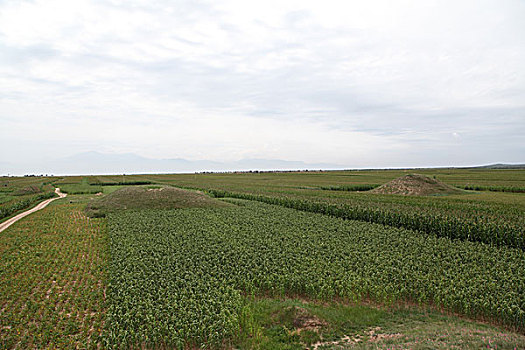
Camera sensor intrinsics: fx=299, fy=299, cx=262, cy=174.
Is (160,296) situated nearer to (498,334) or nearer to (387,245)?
(498,334)

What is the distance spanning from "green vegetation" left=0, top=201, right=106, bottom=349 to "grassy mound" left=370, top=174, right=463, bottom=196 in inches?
1576

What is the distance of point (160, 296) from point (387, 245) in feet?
42.9

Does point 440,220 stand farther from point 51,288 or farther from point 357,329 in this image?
point 51,288

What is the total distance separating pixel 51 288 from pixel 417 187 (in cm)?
4535

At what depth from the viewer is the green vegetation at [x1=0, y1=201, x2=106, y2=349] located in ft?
32.7

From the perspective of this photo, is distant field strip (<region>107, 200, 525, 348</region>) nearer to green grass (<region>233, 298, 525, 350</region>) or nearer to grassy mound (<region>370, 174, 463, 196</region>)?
green grass (<region>233, 298, 525, 350</region>)

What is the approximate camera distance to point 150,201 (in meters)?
38.0

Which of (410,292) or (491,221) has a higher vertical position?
(491,221)

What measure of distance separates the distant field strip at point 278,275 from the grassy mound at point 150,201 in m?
15.2

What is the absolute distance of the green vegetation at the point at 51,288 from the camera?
9969 mm

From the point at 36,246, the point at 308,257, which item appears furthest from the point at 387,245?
the point at 36,246

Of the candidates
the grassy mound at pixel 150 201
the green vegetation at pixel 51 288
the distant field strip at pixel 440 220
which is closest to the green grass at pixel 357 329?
the green vegetation at pixel 51 288

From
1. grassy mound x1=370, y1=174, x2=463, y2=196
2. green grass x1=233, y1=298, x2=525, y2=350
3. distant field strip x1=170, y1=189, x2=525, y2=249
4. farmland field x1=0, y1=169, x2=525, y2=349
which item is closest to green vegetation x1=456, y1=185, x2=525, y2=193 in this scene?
grassy mound x1=370, y1=174, x2=463, y2=196

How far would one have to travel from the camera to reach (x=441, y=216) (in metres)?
22.6
